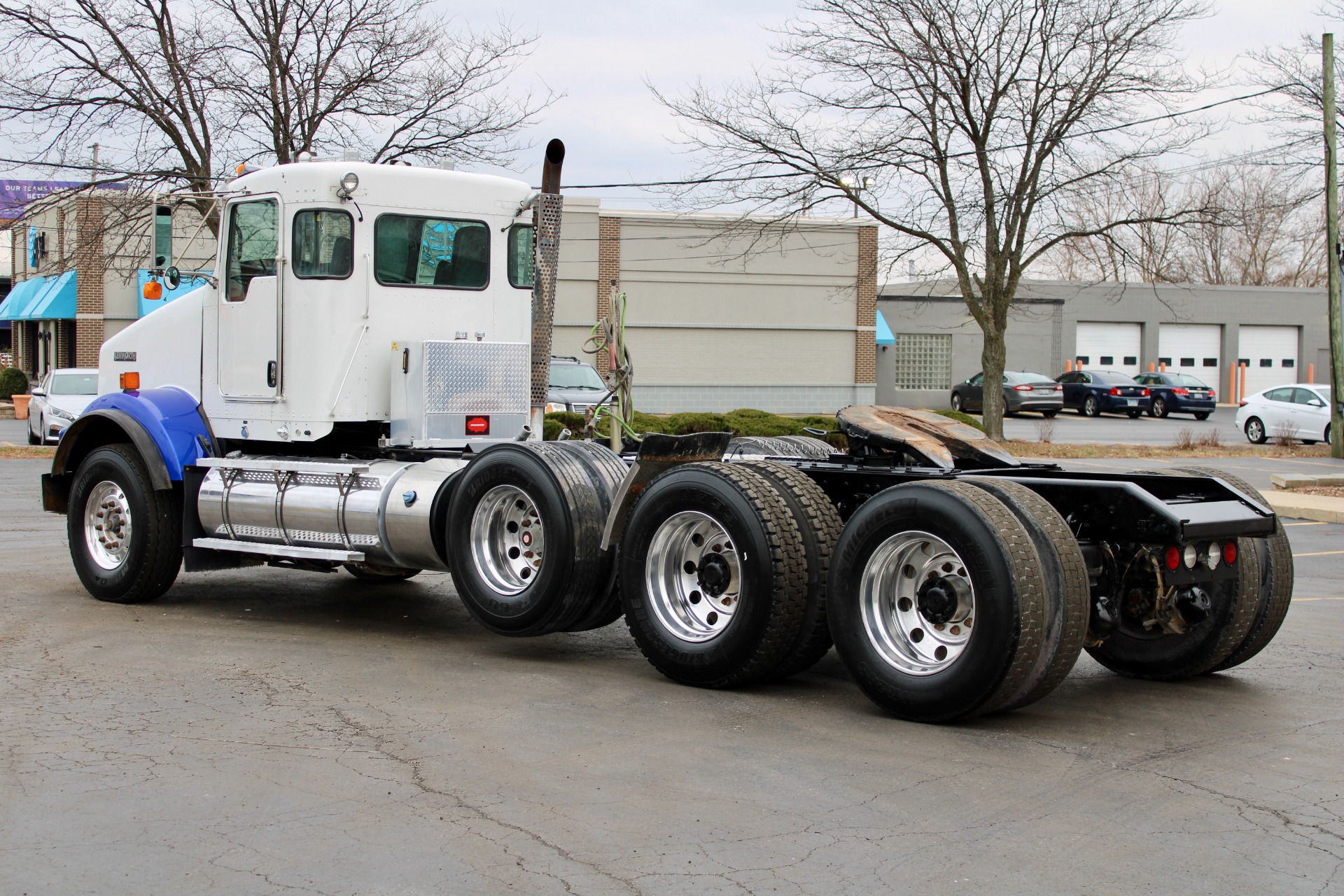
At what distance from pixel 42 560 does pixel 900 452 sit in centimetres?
794

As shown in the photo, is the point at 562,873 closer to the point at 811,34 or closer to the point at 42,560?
the point at 42,560

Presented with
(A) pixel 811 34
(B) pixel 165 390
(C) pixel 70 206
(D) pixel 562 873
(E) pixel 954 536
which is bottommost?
(D) pixel 562 873

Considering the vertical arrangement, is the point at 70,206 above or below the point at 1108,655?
above

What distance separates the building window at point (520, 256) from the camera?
951 centimetres

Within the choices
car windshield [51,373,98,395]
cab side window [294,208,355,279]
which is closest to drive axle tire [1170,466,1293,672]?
cab side window [294,208,355,279]

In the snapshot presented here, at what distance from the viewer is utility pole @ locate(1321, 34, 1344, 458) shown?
24766mm

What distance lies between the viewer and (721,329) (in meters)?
43.1

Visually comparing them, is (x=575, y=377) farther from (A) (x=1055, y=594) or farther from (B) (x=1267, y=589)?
(A) (x=1055, y=594)

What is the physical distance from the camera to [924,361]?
2046 inches

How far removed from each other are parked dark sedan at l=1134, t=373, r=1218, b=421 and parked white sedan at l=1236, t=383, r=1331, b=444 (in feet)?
41.7

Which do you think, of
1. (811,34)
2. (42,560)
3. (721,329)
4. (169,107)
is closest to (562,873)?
(42,560)

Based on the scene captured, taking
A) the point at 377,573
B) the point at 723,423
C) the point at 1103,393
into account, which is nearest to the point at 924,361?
the point at 1103,393

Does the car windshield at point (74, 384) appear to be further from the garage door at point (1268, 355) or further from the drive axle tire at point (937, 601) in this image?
the garage door at point (1268, 355)

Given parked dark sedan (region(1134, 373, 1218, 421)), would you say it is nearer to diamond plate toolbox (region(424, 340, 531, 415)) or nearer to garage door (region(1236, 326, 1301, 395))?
garage door (region(1236, 326, 1301, 395))
